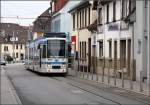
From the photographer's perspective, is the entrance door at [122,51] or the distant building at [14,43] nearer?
the entrance door at [122,51]

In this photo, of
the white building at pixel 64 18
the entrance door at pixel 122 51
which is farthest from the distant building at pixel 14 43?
the entrance door at pixel 122 51

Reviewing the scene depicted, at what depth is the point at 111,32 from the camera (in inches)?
1703

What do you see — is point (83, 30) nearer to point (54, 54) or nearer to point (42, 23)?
point (54, 54)

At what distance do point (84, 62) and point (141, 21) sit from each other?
20642 millimetres

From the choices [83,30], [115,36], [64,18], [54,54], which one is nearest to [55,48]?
[54,54]

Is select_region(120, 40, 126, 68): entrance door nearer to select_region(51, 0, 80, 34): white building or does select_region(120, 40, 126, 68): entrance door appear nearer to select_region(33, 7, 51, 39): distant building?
select_region(51, 0, 80, 34): white building

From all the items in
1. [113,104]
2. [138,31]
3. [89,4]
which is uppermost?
[89,4]

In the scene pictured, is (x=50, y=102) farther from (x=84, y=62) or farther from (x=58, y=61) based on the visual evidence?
(x=84, y=62)

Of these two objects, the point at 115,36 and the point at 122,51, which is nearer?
the point at 122,51

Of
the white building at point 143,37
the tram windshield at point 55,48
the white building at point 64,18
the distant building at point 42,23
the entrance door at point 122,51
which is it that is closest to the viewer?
the white building at point 143,37

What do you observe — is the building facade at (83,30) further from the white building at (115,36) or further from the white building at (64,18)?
the white building at (64,18)

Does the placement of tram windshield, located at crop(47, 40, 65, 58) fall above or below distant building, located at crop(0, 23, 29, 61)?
below

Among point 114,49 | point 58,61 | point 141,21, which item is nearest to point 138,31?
point 141,21

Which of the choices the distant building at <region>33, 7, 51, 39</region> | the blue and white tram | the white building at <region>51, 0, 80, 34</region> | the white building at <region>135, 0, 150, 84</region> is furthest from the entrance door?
the distant building at <region>33, 7, 51, 39</region>
